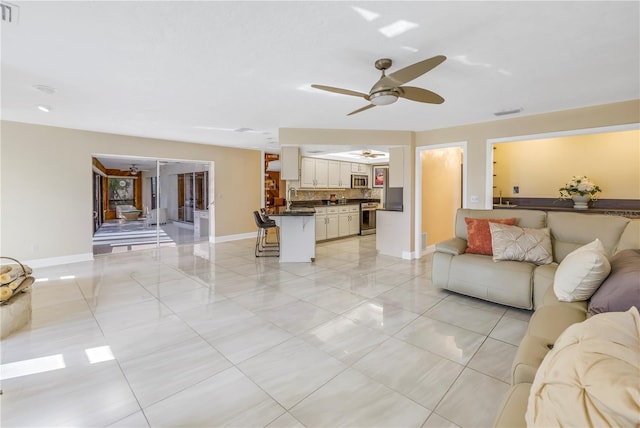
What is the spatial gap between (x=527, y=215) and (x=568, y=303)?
1813mm

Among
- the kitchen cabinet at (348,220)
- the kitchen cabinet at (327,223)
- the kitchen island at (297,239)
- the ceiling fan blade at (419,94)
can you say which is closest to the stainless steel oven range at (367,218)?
the kitchen cabinet at (348,220)

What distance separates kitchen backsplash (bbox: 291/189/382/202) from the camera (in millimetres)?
8288

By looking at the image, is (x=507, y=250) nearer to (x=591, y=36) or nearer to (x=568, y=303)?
(x=568, y=303)

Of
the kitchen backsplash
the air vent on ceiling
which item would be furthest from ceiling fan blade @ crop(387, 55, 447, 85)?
the kitchen backsplash

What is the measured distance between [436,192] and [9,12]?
250 inches

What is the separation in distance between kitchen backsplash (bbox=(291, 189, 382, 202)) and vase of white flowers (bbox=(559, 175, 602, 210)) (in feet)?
16.5

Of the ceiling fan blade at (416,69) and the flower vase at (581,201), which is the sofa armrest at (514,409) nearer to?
the ceiling fan blade at (416,69)

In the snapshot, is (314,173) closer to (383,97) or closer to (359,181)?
(359,181)

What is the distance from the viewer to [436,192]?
6.18 meters

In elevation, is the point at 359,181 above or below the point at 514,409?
above

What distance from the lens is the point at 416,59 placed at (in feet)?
8.48

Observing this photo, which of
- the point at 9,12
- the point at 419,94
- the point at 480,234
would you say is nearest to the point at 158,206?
the point at 9,12

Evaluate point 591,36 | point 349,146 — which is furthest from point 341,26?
point 349,146

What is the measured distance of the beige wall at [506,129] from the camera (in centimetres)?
382
